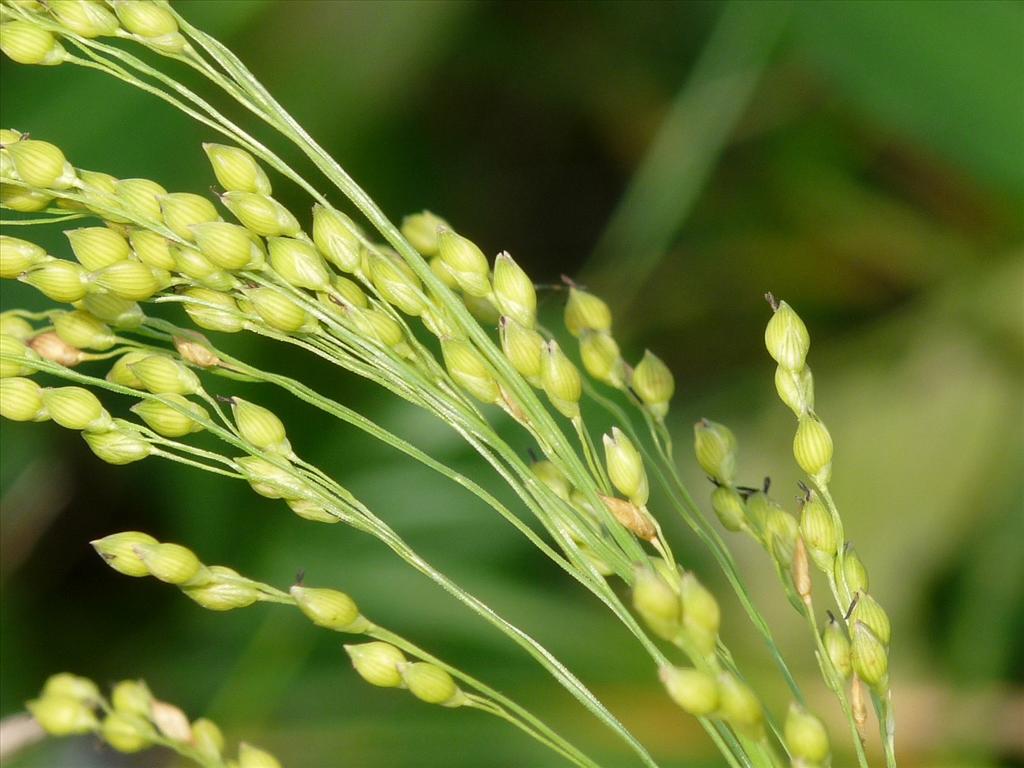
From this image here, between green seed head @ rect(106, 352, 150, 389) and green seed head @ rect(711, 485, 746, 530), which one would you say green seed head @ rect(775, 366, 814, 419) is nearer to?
green seed head @ rect(711, 485, 746, 530)

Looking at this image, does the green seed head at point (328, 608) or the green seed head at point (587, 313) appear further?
the green seed head at point (587, 313)

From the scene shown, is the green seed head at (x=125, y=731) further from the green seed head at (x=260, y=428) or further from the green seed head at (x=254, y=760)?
the green seed head at (x=260, y=428)

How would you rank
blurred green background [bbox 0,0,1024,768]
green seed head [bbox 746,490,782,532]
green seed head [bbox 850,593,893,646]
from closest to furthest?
green seed head [bbox 850,593,893,646] → green seed head [bbox 746,490,782,532] → blurred green background [bbox 0,0,1024,768]

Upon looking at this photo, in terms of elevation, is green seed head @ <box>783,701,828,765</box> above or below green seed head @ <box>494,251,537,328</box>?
below

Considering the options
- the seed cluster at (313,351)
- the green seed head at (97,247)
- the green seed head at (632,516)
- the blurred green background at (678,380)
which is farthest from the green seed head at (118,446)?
the blurred green background at (678,380)

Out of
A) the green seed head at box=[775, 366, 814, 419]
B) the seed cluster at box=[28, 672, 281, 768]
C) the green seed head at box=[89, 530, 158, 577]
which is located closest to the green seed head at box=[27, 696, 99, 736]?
the seed cluster at box=[28, 672, 281, 768]

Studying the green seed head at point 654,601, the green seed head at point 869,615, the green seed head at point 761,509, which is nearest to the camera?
the green seed head at point 654,601

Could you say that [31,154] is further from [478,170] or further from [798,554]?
[478,170]

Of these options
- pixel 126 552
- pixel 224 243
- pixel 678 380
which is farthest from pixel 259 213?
pixel 678 380
